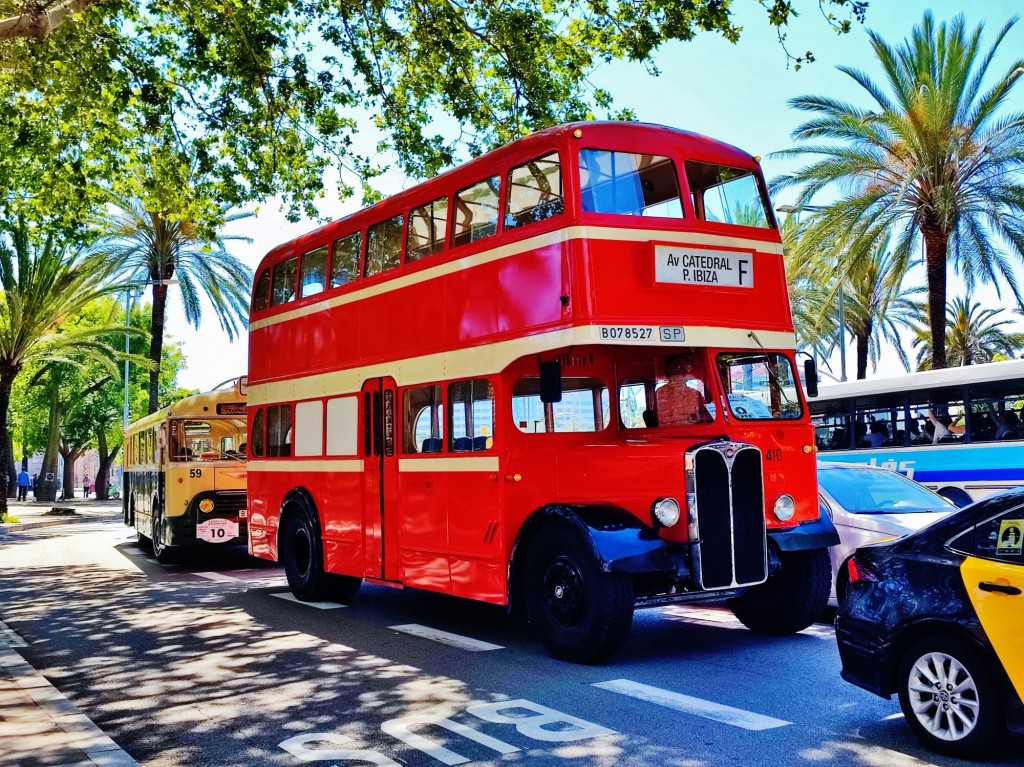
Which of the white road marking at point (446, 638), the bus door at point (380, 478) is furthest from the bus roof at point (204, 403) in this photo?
the white road marking at point (446, 638)

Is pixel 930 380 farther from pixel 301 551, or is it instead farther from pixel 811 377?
pixel 301 551

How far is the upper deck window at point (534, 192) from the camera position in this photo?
8.65m

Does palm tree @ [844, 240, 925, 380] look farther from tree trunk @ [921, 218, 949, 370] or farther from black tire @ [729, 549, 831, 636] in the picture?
black tire @ [729, 549, 831, 636]

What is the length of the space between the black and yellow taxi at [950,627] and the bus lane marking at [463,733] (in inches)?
63.8

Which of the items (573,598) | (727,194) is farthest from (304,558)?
(727,194)

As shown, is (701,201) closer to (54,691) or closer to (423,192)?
(423,192)

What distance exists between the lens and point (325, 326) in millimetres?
12172

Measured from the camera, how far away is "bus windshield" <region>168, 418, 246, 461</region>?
1738cm

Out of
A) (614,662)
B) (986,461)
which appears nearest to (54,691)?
(614,662)

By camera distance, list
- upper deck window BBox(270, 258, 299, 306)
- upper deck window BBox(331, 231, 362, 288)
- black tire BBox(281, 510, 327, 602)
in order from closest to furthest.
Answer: upper deck window BBox(331, 231, 362, 288), black tire BBox(281, 510, 327, 602), upper deck window BBox(270, 258, 299, 306)

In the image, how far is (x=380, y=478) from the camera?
11039mm

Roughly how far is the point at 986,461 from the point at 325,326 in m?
10.4

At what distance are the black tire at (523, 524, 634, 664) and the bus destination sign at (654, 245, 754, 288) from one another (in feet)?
7.23

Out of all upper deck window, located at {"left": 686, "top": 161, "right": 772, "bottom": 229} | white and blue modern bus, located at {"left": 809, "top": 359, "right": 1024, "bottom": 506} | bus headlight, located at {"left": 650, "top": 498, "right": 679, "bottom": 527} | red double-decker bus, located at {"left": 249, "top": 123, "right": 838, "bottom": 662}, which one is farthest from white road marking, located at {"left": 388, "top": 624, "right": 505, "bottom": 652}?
white and blue modern bus, located at {"left": 809, "top": 359, "right": 1024, "bottom": 506}
